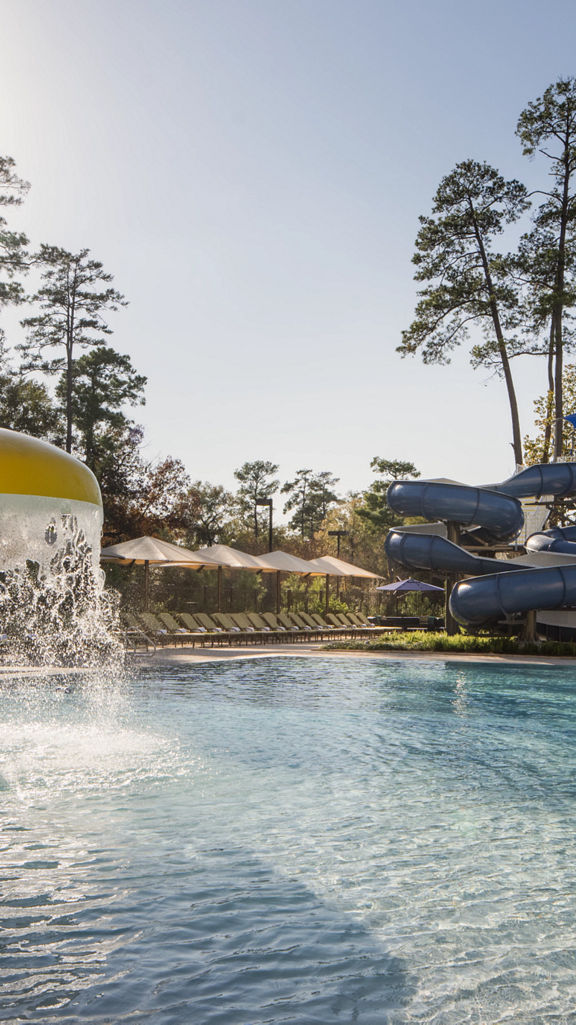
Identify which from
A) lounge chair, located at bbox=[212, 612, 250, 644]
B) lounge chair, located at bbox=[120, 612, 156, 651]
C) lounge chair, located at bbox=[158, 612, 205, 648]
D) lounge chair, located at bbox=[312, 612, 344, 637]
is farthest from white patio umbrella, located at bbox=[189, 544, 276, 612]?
lounge chair, located at bbox=[120, 612, 156, 651]

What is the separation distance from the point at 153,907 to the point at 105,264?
91.0ft

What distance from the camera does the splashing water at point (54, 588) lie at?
4773mm

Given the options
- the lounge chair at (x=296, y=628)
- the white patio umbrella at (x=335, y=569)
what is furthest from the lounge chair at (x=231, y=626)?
the white patio umbrella at (x=335, y=569)

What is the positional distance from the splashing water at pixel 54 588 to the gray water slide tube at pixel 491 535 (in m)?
7.24

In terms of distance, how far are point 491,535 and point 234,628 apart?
714cm

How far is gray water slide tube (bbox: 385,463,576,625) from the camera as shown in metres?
17.5

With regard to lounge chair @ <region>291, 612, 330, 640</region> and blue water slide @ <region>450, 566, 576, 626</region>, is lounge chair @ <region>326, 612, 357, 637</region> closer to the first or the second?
lounge chair @ <region>291, 612, 330, 640</region>

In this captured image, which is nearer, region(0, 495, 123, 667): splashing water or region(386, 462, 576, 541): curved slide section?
region(0, 495, 123, 667): splashing water

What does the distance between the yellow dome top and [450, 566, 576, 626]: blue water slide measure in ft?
45.7

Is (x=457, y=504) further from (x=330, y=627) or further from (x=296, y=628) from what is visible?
(x=330, y=627)

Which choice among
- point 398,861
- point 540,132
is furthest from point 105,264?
point 398,861

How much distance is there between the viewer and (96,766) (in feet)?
23.5

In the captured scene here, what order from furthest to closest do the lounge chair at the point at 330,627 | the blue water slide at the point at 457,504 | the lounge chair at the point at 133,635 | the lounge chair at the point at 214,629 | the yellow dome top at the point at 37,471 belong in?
1. the lounge chair at the point at 330,627
2. the lounge chair at the point at 214,629
3. the blue water slide at the point at 457,504
4. the lounge chair at the point at 133,635
5. the yellow dome top at the point at 37,471

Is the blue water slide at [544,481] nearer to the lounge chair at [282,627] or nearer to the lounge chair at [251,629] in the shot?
the lounge chair at [282,627]
